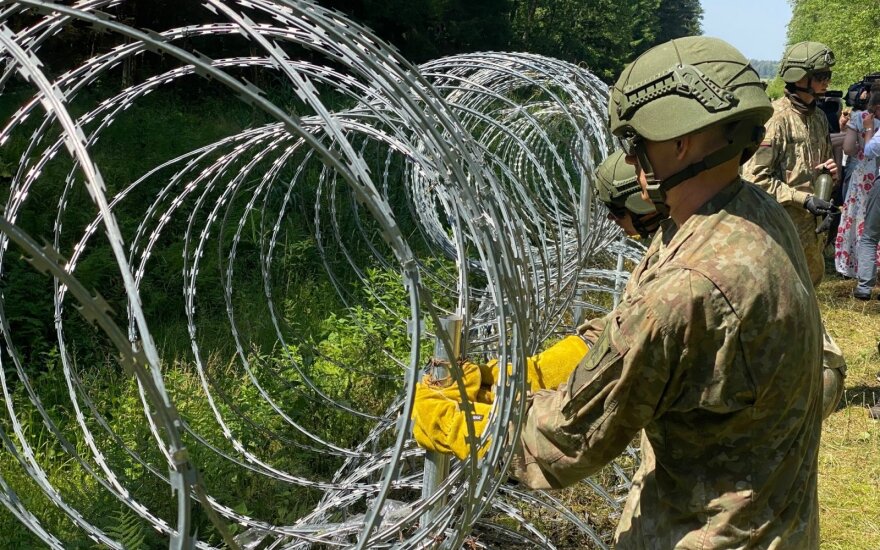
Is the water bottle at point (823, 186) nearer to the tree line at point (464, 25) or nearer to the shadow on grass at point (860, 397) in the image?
the shadow on grass at point (860, 397)

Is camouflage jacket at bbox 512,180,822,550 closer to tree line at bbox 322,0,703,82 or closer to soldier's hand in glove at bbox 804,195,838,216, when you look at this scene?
soldier's hand in glove at bbox 804,195,838,216

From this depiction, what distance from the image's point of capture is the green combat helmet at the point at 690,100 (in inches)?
68.2

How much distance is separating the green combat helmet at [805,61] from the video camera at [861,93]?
8.95ft

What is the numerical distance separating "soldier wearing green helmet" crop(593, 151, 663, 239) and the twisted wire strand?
0.18m

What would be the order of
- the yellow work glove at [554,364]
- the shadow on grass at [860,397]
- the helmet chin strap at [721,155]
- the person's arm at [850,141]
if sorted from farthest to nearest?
1. the person's arm at [850,141]
2. the shadow on grass at [860,397]
3. the yellow work glove at [554,364]
4. the helmet chin strap at [721,155]

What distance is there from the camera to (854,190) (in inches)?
316

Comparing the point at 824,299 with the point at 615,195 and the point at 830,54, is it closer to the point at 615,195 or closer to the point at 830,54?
the point at 830,54

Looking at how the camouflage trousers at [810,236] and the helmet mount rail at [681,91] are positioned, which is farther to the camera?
the camouflage trousers at [810,236]

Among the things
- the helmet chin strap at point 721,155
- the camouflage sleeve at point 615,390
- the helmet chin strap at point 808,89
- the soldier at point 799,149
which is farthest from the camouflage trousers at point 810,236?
the camouflage sleeve at point 615,390

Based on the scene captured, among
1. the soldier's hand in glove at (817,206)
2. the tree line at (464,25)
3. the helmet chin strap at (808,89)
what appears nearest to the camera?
the soldier's hand in glove at (817,206)

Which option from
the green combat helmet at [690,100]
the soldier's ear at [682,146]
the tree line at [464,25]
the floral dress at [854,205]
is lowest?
the floral dress at [854,205]

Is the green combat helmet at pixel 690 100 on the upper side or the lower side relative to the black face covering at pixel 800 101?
upper

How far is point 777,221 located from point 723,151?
22 centimetres

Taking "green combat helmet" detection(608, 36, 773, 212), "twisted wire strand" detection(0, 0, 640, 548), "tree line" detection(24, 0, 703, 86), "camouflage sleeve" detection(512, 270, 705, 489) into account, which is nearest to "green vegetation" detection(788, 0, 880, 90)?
"tree line" detection(24, 0, 703, 86)
